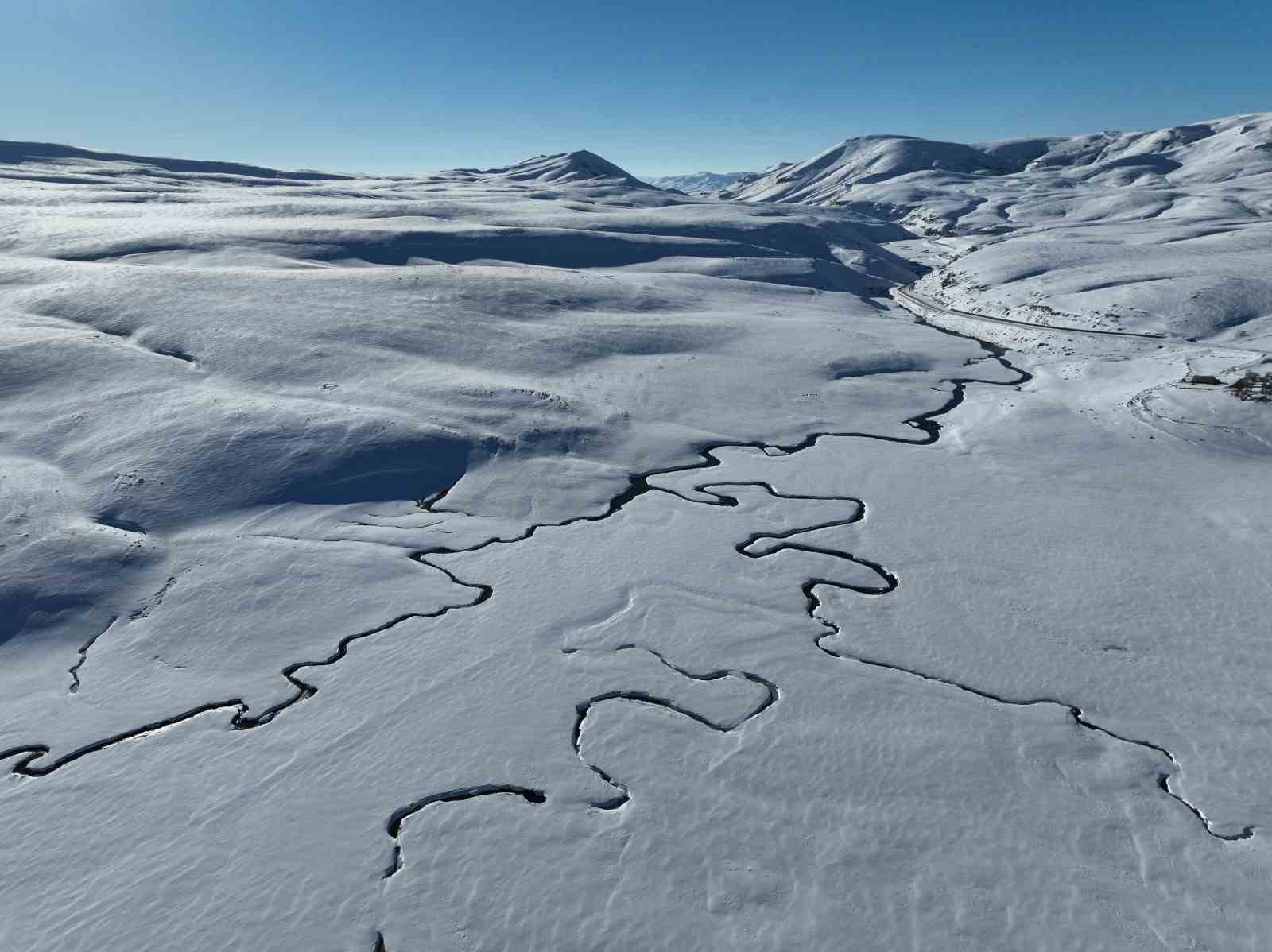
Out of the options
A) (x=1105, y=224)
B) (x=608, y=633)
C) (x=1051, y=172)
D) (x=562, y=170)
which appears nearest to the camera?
(x=608, y=633)

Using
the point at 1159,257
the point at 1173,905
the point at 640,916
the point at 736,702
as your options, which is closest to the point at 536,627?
the point at 736,702

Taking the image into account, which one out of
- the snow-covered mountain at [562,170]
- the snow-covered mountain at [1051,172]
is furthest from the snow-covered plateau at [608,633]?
the snow-covered mountain at [562,170]

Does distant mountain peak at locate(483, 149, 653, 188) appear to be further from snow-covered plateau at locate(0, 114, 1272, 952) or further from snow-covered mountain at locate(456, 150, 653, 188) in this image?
snow-covered plateau at locate(0, 114, 1272, 952)

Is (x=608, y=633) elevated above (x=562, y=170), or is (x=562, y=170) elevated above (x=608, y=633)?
(x=562, y=170)

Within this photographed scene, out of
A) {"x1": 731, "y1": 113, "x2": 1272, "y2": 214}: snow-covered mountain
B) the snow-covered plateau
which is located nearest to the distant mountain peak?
{"x1": 731, "y1": 113, "x2": 1272, "y2": 214}: snow-covered mountain

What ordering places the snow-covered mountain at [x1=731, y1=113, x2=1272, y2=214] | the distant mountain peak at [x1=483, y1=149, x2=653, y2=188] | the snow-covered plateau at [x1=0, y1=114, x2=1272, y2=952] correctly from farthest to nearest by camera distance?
the distant mountain peak at [x1=483, y1=149, x2=653, y2=188]
the snow-covered mountain at [x1=731, y1=113, x2=1272, y2=214]
the snow-covered plateau at [x1=0, y1=114, x2=1272, y2=952]

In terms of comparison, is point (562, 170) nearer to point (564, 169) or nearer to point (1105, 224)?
point (564, 169)

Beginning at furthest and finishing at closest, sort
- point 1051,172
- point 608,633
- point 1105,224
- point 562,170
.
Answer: point 1051,172 < point 562,170 < point 1105,224 < point 608,633

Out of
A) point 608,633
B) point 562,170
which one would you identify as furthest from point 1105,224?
point 562,170

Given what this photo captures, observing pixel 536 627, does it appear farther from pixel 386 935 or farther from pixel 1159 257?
pixel 1159 257
